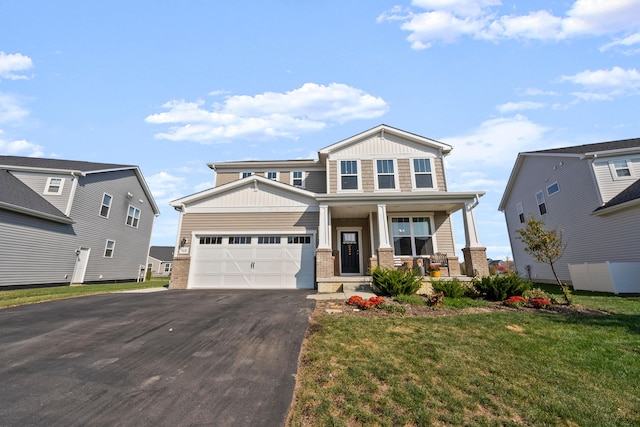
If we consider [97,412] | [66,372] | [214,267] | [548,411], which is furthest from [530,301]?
[214,267]

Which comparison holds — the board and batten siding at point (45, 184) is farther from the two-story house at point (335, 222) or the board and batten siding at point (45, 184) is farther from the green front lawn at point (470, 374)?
the green front lawn at point (470, 374)

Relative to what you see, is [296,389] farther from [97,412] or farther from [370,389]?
[97,412]

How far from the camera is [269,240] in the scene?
12406 mm

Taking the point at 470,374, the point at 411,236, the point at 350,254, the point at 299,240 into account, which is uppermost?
the point at 411,236

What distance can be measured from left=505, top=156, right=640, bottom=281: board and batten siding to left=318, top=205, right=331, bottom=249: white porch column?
13076 mm

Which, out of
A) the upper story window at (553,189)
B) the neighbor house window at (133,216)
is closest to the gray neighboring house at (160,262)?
the neighbor house window at (133,216)

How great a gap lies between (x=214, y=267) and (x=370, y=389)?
35.3ft

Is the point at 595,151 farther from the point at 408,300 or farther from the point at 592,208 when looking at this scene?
the point at 408,300

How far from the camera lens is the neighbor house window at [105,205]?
17.0 metres

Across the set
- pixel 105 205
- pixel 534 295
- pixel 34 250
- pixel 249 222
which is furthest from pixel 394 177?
pixel 34 250

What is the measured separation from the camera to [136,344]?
4613 millimetres

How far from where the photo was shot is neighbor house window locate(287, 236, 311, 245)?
1228cm

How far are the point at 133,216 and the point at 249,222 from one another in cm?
1314

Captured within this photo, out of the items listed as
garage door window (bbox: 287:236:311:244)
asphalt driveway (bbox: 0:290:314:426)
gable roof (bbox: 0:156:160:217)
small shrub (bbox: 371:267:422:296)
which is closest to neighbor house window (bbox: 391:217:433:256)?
garage door window (bbox: 287:236:311:244)
